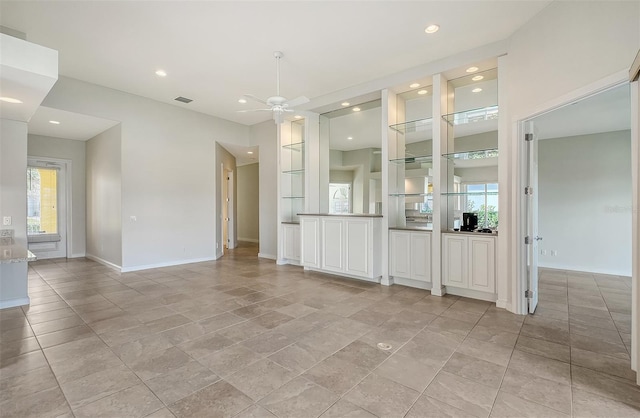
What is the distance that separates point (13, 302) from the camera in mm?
3975

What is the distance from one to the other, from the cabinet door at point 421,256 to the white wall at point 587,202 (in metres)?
4.17

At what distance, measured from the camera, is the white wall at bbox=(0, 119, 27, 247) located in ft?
13.3

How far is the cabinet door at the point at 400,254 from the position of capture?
485cm

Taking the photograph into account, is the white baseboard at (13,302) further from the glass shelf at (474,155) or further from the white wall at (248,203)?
the white wall at (248,203)

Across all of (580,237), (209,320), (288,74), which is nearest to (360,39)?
(288,74)

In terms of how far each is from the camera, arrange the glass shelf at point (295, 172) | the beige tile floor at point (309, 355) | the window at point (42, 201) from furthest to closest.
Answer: the window at point (42, 201), the glass shelf at point (295, 172), the beige tile floor at point (309, 355)

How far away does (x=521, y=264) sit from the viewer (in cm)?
370

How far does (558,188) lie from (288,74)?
648 centimetres

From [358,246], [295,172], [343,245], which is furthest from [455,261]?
[295,172]

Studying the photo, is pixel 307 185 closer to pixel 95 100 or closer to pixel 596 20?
pixel 95 100

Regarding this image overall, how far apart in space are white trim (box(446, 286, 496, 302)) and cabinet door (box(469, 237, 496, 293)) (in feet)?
0.41

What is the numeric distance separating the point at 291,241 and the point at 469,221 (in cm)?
375

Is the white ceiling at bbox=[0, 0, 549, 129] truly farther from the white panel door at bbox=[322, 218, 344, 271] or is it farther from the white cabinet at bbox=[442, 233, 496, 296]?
the white cabinet at bbox=[442, 233, 496, 296]

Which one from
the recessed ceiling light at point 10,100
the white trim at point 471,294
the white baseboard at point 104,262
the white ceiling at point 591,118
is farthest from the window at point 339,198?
the recessed ceiling light at point 10,100
